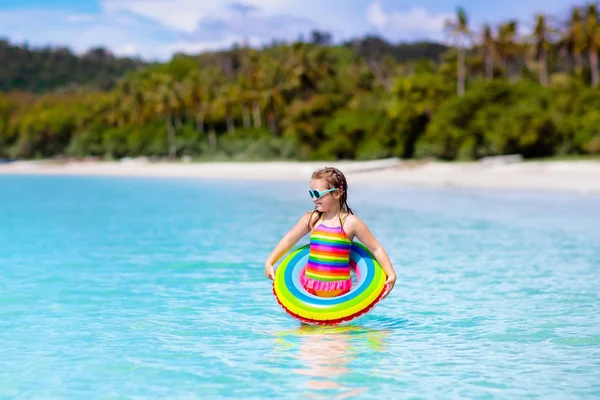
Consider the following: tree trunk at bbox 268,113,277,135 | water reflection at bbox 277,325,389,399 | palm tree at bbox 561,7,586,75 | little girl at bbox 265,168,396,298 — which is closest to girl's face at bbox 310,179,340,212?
little girl at bbox 265,168,396,298

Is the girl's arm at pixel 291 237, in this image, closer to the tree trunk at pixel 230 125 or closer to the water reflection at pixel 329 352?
the water reflection at pixel 329 352

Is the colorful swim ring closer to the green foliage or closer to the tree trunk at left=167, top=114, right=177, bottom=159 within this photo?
the tree trunk at left=167, top=114, right=177, bottom=159

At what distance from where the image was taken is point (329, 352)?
6688mm

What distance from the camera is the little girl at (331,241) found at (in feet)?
21.7

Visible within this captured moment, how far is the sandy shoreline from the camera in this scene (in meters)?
34.2

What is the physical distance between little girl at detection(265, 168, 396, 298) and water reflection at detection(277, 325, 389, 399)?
1.53ft

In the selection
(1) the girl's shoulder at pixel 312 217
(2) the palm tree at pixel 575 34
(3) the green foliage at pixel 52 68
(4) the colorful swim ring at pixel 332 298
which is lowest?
(4) the colorful swim ring at pixel 332 298

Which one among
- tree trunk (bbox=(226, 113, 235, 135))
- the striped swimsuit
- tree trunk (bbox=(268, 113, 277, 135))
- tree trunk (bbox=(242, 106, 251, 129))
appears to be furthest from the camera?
tree trunk (bbox=(242, 106, 251, 129))

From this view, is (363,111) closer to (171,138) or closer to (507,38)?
(507,38)

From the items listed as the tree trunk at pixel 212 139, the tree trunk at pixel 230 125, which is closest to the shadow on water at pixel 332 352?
the tree trunk at pixel 212 139

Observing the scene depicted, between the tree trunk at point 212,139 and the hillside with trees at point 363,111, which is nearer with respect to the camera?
the hillside with trees at point 363,111

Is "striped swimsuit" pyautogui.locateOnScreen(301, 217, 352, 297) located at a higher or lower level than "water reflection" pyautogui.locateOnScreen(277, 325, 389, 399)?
higher

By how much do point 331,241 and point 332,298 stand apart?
0.48m

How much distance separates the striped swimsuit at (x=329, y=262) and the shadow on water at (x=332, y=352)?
0.47 meters
